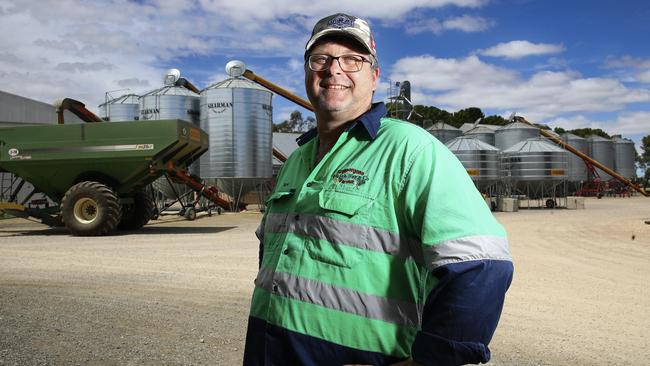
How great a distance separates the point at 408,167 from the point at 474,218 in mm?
258

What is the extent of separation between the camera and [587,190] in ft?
156

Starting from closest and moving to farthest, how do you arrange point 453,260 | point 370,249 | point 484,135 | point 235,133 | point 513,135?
point 453,260, point 370,249, point 235,133, point 513,135, point 484,135

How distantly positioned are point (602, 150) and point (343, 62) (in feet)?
191

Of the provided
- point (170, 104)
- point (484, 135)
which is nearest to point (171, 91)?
point (170, 104)

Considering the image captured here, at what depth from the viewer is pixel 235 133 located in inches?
929

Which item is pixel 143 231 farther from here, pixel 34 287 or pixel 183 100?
pixel 183 100

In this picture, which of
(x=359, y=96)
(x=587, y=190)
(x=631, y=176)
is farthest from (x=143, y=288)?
(x=631, y=176)

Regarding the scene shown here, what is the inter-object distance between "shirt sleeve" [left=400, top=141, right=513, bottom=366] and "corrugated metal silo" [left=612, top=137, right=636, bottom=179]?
6030 centimetres

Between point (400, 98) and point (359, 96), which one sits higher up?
point (400, 98)

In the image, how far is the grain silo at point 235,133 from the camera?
23.6 m

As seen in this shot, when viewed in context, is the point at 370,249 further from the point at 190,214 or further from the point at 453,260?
the point at 190,214

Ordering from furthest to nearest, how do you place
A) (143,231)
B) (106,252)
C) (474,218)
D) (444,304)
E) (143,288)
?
(143,231)
(106,252)
(143,288)
(474,218)
(444,304)

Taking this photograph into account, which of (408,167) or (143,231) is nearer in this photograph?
(408,167)

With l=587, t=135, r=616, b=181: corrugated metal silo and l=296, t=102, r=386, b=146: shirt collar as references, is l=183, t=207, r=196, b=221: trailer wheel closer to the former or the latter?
l=296, t=102, r=386, b=146: shirt collar
